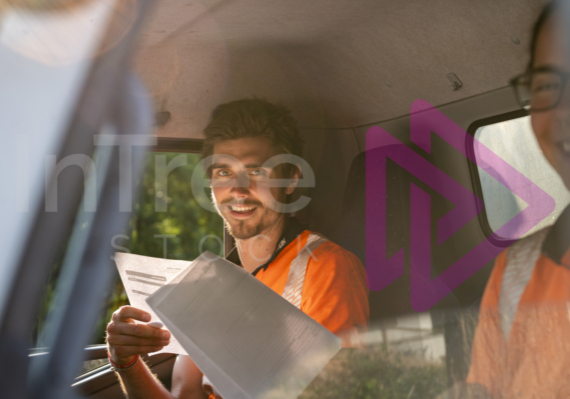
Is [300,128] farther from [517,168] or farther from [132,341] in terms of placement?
[132,341]

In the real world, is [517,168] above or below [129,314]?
above

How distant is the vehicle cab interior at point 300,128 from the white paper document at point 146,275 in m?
0.03

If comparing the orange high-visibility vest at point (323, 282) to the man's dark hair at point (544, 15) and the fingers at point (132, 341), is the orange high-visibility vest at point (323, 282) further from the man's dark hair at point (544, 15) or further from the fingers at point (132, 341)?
the man's dark hair at point (544, 15)

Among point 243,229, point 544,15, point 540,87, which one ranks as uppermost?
point 544,15

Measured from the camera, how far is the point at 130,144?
135 cm

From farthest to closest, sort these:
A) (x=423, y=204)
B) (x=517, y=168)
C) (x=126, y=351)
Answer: (x=126, y=351), (x=423, y=204), (x=517, y=168)

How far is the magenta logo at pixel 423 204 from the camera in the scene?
3.72ft

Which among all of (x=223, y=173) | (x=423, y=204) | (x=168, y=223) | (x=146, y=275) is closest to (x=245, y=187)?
(x=223, y=173)

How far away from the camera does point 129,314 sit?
1.31 m

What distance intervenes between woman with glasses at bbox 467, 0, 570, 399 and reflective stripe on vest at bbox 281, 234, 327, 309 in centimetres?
41

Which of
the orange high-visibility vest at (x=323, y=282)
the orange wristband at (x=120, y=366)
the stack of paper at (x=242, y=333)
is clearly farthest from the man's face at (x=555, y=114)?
the orange wristband at (x=120, y=366)

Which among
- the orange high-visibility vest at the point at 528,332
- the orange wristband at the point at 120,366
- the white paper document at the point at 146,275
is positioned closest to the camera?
the orange high-visibility vest at the point at 528,332

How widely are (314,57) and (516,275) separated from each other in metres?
0.70

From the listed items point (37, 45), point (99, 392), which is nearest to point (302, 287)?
point (99, 392)
